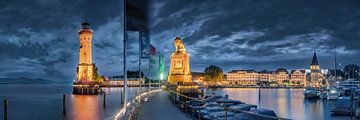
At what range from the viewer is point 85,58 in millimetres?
114000

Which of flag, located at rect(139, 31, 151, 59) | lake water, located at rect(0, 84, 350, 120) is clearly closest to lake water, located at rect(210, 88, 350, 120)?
lake water, located at rect(0, 84, 350, 120)

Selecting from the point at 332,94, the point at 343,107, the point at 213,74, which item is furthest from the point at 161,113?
the point at 213,74

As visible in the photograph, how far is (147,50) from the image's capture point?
29.5m

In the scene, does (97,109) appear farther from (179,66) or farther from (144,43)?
(144,43)

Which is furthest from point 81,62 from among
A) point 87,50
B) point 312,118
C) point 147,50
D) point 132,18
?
point 132,18

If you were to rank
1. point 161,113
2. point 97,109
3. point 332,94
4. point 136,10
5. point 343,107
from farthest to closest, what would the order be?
1. point 332,94
2. point 97,109
3. point 343,107
4. point 161,113
5. point 136,10

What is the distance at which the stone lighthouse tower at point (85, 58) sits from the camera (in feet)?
375

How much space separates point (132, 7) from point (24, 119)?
39.8 m

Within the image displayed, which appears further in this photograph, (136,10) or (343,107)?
(343,107)

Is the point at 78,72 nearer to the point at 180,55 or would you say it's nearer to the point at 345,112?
the point at 180,55

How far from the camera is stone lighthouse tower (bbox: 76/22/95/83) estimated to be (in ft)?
375

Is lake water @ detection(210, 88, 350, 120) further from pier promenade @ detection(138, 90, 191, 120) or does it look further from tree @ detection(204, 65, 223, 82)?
tree @ detection(204, 65, 223, 82)

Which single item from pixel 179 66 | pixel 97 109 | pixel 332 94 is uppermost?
pixel 179 66

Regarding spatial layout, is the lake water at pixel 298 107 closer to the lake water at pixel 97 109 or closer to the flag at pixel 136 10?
Result: the lake water at pixel 97 109
